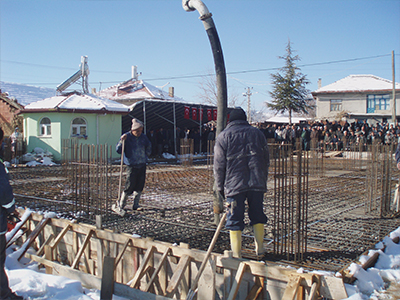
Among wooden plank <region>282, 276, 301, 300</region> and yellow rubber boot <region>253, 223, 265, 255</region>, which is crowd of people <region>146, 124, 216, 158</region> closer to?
yellow rubber boot <region>253, 223, 265, 255</region>

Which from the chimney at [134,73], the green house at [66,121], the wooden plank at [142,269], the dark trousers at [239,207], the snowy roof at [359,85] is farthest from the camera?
the snowy roof at [359,85]

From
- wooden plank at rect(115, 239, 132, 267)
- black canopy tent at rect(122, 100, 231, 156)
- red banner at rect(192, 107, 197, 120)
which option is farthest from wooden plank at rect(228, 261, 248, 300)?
red banner at rect(192, 107, 197, 120)

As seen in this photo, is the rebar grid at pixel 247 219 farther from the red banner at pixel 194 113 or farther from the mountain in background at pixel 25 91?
the mountain in background at pixel 25 91

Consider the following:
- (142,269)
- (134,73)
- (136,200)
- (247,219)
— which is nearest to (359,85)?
(134,73)

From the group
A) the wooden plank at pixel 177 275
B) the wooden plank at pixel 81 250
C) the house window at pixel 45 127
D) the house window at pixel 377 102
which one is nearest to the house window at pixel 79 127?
the house window at pixel 45 127

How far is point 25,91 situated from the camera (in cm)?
3462

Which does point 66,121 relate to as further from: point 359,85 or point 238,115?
point 359,85

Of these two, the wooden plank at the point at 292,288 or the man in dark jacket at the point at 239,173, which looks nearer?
the wooden plank at the point at 292,288

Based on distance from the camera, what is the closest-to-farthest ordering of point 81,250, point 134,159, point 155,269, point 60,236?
1. point 155,269
2. point 81,250
3. point 60,236
4. point 134,159

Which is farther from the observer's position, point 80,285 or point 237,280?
point 80,285

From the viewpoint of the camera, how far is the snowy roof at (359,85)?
1336 inches

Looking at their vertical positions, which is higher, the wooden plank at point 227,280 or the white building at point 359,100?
the white building at point 359,100

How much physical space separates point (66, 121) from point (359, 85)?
2864cm

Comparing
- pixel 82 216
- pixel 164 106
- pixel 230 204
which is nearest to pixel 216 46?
pixel 230 204
